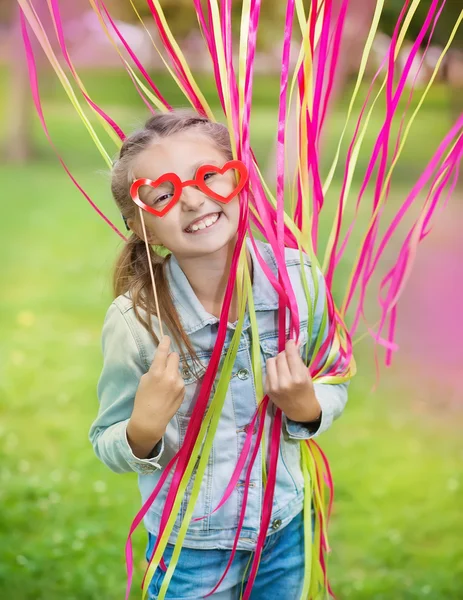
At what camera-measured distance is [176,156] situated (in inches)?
31.3

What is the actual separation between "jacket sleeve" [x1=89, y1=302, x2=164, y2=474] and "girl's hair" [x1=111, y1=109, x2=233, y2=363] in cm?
3

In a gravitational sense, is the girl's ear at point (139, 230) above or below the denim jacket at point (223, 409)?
above

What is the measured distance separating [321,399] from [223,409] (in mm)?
A: 111

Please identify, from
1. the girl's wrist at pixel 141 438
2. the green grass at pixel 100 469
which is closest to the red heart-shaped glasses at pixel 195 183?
the green grass at pixel 100 469

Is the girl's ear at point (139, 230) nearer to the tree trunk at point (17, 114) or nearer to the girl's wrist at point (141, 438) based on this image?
the girl's wrist at point (141, 438)

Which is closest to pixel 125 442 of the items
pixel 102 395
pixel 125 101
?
pixel 102 395

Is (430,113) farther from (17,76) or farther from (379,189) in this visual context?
(379,189)

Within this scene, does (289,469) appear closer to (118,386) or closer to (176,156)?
(118,386)

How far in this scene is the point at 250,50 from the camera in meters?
0.81

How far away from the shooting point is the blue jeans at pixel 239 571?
89 centimetres

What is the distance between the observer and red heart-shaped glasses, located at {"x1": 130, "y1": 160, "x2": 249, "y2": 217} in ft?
2.52

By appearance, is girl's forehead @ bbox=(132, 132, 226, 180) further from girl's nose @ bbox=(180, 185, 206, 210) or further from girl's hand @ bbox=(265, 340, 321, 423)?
girl's hand @ bbox=(265, 340, 321, 423)

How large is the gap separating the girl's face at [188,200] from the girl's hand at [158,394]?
0.10 meters

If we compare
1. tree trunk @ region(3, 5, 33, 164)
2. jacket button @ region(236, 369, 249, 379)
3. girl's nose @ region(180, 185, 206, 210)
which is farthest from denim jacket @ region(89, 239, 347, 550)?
tree trunk @ region(3, 5, 33, 164)
